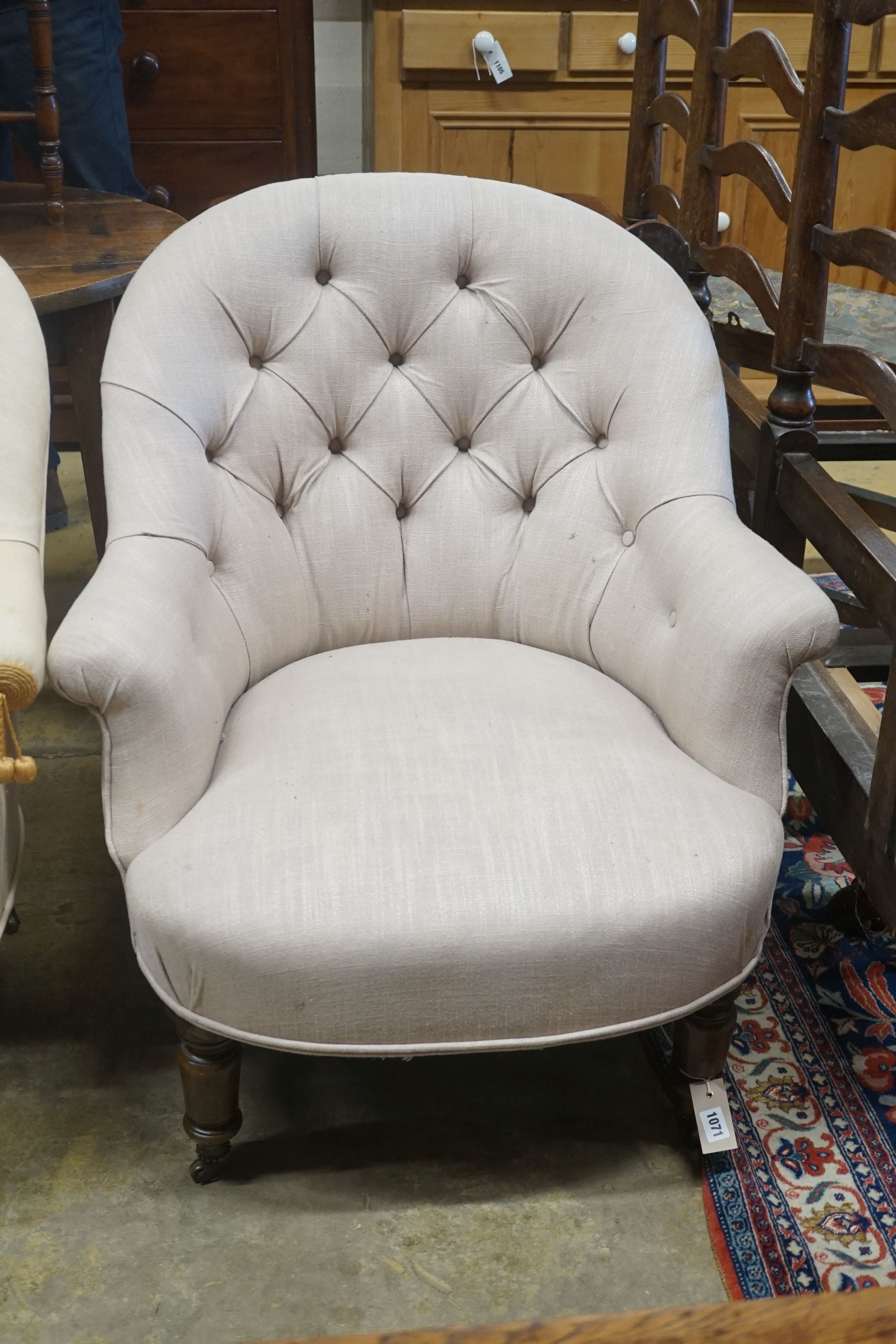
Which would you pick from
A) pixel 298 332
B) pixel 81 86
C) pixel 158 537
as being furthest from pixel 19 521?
pixel 81 86

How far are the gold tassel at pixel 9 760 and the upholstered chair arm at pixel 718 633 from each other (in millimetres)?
631

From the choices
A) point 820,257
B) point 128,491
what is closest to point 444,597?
point 128,491

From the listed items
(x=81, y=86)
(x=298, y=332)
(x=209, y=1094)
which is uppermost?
(x=81, y=86)

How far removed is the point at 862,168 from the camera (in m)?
2.96

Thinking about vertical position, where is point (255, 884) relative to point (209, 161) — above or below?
below

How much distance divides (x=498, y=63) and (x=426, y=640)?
71.5 inches

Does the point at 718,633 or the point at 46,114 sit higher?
the point at 46,114

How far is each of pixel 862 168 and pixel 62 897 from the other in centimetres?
256

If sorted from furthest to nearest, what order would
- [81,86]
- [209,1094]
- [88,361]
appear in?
[81,86] → [88,361] → [209,1094]

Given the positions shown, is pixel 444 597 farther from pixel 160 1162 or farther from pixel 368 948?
pixel 160 1162

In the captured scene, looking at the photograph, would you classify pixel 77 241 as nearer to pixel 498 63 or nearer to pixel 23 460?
pixel 23 460

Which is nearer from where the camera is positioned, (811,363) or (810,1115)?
(810,1115)

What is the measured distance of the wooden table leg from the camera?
1.56 meters

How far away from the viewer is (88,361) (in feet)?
5.20
